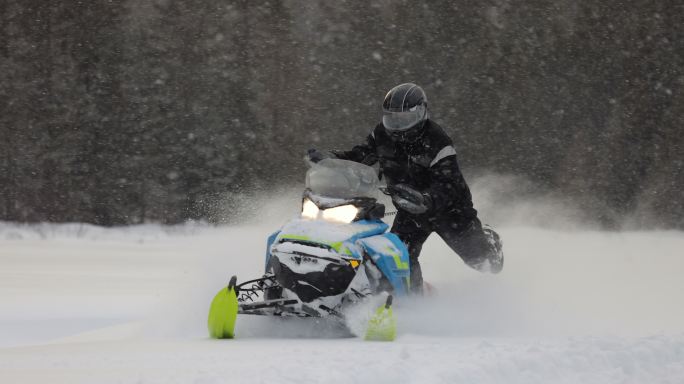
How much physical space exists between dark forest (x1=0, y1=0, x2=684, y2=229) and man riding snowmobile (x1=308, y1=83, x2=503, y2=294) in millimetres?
9582

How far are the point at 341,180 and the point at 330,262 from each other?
0.75m

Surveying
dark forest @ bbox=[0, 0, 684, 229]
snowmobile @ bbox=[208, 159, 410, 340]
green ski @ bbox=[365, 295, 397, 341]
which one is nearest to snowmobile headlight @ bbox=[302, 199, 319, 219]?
snowmobile @ bbox=[208, 159, 410, 340]

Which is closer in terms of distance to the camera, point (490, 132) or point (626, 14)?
point (490, 132)

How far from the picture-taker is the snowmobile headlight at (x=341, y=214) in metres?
5.31

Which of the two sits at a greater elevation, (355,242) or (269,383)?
(355,242)

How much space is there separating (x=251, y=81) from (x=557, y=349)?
1300 centimetres

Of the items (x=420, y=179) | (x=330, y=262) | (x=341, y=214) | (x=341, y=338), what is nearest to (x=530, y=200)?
(x=420, y=179)

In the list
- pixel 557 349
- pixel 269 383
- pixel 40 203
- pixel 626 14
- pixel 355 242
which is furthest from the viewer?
pixel 626 14

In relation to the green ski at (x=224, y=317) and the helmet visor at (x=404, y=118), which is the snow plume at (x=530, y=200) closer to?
the helmet visor at (x=404, y=118)

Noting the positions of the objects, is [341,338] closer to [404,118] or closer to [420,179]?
[420,179]

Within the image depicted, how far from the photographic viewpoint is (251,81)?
16.4 m

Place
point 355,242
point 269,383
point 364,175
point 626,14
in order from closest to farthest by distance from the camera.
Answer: point 269,383, point 355,242, point 364,175, point 626,14

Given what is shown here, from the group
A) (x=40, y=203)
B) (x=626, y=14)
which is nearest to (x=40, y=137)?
(x=40, y=203)

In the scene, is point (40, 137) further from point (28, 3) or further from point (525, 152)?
point (525, 152)
